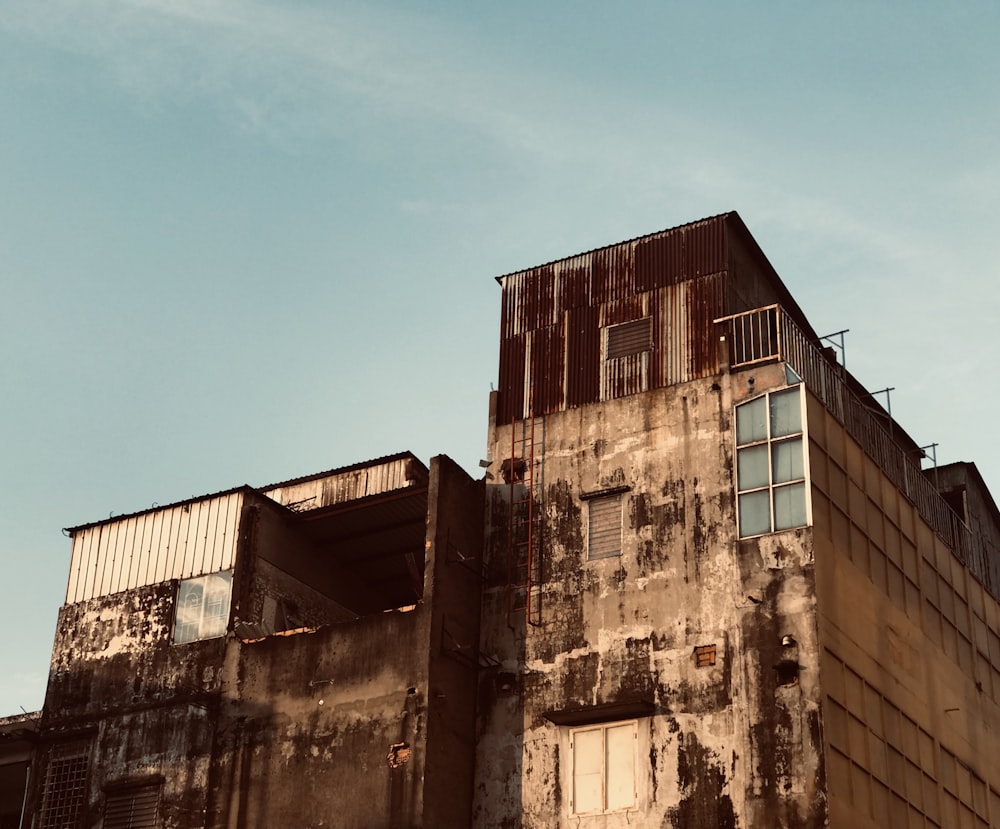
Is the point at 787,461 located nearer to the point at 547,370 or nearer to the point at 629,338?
the point at 629,338

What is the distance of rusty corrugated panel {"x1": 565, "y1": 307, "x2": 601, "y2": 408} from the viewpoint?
33.3 meters

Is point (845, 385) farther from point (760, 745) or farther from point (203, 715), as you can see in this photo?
point (203, 715)

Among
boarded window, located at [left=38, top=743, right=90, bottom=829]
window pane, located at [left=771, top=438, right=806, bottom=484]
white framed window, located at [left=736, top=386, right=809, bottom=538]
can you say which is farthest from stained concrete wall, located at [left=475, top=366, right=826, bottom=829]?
boarded window, located at [left=38, top=743, right=90, bottom=829]

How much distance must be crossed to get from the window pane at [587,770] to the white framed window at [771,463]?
5.36 m

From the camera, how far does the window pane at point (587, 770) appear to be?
94.3ft

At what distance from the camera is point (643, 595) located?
30.1 m

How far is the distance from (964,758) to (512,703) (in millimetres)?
11622

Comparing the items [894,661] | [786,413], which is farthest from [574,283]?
[894,661]

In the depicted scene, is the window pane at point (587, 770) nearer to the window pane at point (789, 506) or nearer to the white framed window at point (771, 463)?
the white framed window at point (771, 463)

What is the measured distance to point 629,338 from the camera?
33.4 m

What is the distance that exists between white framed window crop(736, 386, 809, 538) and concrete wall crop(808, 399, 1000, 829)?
14.9 inches

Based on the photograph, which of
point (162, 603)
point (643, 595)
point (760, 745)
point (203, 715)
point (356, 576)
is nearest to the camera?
point (760, 745)

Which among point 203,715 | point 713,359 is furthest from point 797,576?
point 203,715

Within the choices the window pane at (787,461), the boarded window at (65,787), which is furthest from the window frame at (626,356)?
the boarded window at (65,787)
